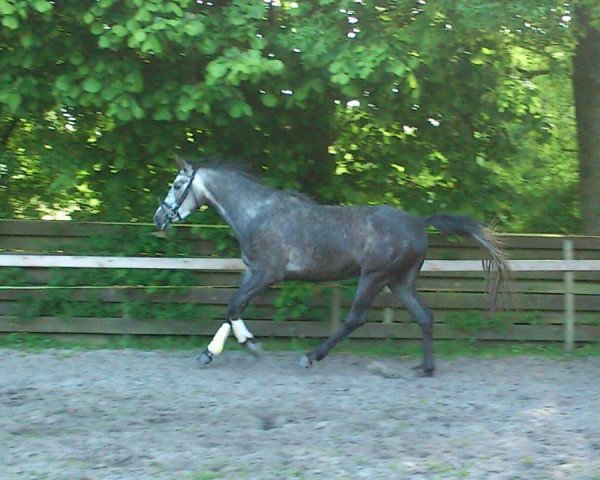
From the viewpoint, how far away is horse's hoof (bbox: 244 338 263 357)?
28.4 ft

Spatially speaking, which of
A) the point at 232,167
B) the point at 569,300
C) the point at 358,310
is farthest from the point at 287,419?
the point at 569,300

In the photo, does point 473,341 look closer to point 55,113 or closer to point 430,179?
point 430,179

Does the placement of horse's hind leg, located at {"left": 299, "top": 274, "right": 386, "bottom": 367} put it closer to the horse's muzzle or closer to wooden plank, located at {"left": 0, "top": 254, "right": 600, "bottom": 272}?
wooden plank, located at {"left": 0, "top": 254, "right": 600, "bottom": 272}

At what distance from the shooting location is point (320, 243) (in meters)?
8.50

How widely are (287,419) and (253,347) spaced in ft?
7.47

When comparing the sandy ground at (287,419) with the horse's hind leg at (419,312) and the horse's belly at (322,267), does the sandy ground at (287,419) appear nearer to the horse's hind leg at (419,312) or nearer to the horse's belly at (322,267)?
the horse's hind leg at (419,312)

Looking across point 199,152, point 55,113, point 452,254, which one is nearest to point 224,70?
point 199,152

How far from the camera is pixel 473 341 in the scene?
33.4ft

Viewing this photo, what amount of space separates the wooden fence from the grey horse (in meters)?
0.96

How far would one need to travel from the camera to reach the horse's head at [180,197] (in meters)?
8.72

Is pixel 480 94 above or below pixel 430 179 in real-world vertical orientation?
above

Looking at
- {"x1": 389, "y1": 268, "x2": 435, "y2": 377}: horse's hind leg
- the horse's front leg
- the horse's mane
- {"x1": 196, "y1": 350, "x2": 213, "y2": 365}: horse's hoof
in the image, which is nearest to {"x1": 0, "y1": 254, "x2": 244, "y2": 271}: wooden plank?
the horse's front leg

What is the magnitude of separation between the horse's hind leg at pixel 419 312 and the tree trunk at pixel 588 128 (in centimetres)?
341

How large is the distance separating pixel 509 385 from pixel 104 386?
3.68 metres
